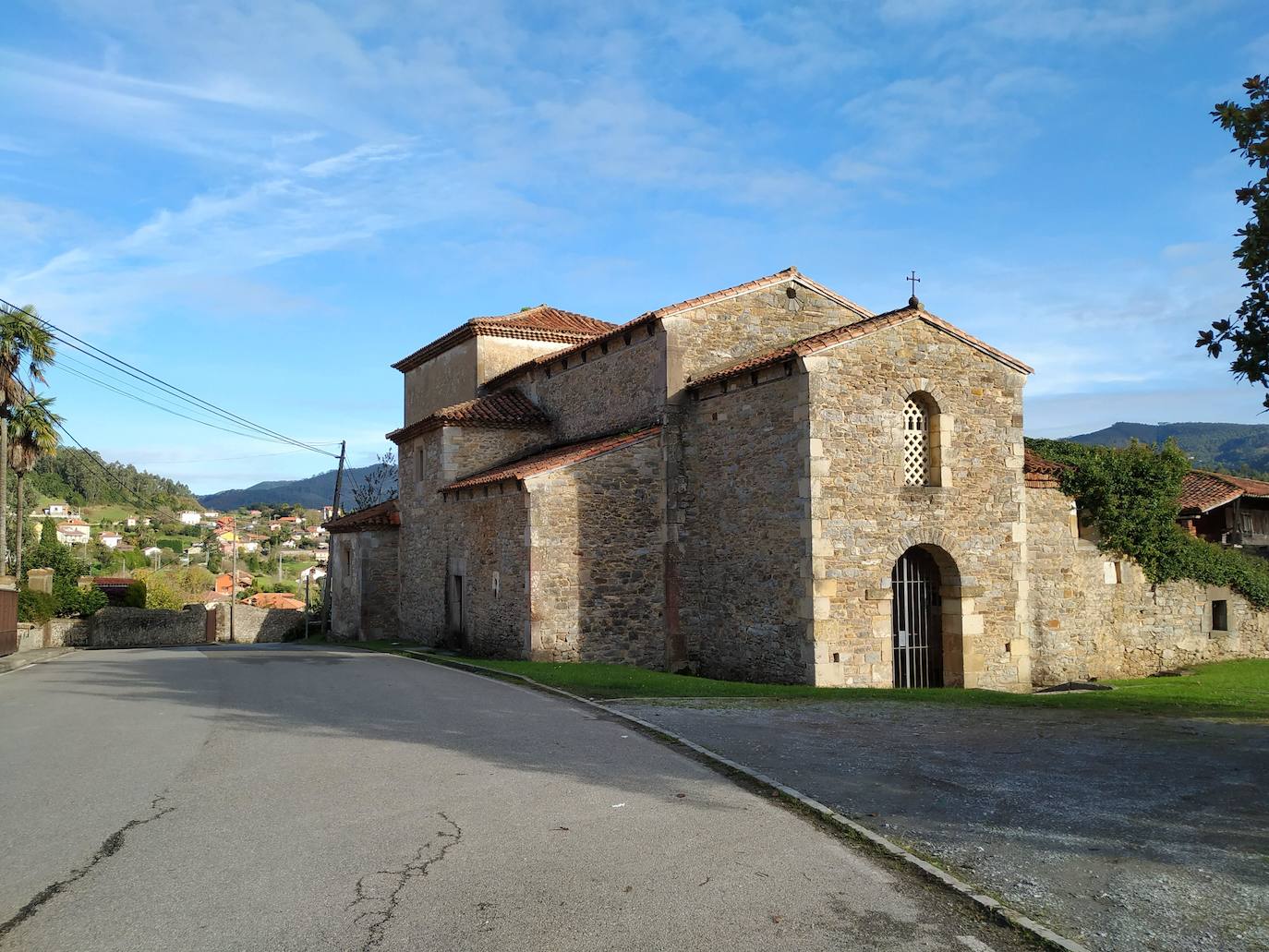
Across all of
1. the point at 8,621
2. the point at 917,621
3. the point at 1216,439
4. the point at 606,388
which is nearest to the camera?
the point at 917,621

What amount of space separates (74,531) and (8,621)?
3152 inches

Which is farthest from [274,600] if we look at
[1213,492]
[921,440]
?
[921,440]

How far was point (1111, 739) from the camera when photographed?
35.5 ft

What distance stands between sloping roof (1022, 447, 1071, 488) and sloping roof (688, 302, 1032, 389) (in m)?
2.56

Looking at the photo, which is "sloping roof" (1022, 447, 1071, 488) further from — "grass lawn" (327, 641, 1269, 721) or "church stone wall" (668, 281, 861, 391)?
"church stone wall" (668, 281, 861, 391)

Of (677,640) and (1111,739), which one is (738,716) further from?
(677,640)

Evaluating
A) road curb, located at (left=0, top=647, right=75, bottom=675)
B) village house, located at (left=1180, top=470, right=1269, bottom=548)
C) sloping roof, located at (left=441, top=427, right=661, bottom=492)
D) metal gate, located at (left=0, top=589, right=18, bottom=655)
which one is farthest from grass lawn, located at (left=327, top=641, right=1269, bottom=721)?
metal gate, located at (left=0, top=589, right=18, bottom=655)

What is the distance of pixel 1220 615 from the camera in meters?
24.3

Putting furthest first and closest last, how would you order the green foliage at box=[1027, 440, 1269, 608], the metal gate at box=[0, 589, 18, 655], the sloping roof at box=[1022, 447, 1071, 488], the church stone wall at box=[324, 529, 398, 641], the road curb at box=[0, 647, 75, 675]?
the church stone wall at box=[324, 529, 398, 641], the metal gate at box=[0, 589, 18, 655], the green foliage at box=[1027, 440, 1269, 608], the road curb at box=[0, 647, 75, 675], the sloping roof at box=[1022, 447, 1071, 488]

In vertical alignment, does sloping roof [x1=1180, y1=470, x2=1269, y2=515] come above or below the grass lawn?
above

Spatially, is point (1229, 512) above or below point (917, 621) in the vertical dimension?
above

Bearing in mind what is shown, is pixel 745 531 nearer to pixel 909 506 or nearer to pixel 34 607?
→ pixel 909 506

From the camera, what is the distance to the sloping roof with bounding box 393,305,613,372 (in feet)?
92.8

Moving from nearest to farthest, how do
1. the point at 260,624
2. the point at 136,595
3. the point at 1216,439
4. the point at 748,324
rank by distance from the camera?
the point at 748,324, the point at 136,595, the point at 260,624, the point at 1216,439
